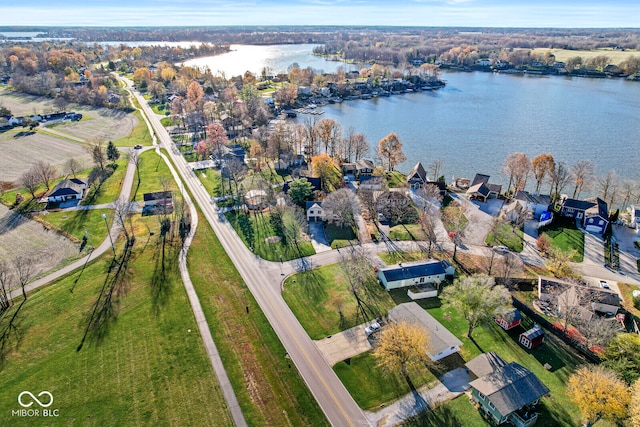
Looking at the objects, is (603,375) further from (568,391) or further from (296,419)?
(296,419)

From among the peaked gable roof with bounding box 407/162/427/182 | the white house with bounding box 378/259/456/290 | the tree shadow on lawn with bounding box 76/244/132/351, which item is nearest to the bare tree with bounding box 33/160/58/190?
the tree shadow on lawn with bounding box 76/244/132/351

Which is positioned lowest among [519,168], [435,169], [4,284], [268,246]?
[4,284]

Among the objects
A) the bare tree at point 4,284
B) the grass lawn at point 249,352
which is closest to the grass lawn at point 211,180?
the grass lawn at point 249,352

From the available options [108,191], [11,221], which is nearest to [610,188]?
[108,191]

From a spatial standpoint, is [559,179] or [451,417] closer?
[451,417]

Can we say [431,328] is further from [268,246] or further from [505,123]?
[505,123]
